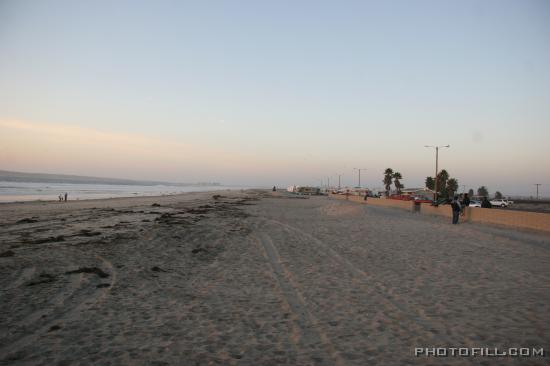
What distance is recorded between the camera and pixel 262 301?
6867mm

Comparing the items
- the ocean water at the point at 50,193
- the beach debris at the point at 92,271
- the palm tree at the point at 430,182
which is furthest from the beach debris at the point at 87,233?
the palm tree at the point at 430,182

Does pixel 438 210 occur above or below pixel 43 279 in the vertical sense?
above

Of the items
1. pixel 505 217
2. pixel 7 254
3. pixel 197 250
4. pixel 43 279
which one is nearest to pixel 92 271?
pixel 43 279

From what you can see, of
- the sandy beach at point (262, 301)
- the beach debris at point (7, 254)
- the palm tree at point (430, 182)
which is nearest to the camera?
the sandy beach at point (262, 301)

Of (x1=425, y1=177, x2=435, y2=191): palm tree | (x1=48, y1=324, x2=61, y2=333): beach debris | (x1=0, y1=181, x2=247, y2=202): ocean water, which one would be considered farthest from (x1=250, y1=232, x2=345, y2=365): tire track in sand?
(x1=425, y1=177, x2=435, y2=191): palm tree

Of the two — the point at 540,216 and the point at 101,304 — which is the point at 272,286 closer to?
the point at 101,304

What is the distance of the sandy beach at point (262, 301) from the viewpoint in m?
4.73

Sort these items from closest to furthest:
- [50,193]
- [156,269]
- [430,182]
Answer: [156,269]
[50,193]
[430,182]

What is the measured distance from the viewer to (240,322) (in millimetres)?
5766

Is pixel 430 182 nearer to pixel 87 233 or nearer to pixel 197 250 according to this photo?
pixel 197 250

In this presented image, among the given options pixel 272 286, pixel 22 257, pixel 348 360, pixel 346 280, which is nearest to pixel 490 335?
pixel 348 360

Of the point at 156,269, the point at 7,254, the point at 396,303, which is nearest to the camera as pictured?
the point at 396,303

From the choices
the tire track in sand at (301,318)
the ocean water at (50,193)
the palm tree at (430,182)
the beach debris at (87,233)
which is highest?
the palm tree at (430,182)

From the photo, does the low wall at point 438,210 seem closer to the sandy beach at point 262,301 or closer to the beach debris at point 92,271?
the sandy beach at point 262,301
